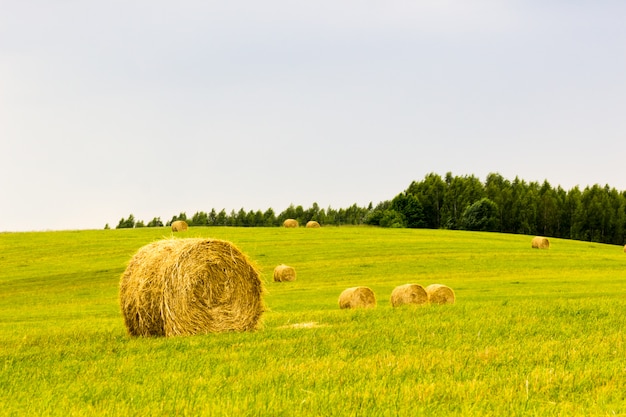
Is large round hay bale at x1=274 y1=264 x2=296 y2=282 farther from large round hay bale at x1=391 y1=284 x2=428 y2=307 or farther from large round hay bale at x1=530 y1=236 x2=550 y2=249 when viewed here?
large round hay bale at x1=530 y1=236 x2=550 y2=249

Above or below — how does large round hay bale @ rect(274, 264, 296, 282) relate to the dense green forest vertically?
below

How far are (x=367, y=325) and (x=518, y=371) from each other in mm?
6719

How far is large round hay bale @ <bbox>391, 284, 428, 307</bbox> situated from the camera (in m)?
25.2

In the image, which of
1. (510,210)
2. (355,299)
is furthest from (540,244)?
(510,210)

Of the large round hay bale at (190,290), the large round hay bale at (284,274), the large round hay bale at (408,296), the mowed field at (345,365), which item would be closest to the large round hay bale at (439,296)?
the large round hay bale at (408,296)

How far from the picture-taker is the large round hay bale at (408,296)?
25.2m

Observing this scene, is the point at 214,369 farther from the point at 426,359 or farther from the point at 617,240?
the point at 617,240

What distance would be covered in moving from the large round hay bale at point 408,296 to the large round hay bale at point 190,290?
8.73 m

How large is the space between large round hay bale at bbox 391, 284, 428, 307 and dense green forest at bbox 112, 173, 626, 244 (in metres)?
98.7

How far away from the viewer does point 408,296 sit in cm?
2527

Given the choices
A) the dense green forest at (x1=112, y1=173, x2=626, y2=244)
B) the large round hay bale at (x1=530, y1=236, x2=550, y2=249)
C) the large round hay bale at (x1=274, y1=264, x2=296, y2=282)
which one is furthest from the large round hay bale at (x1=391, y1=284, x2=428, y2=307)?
the dense green forest at (x1=112, y1=173, x2=626, y2=244)

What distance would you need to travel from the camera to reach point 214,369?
10555 millimetres

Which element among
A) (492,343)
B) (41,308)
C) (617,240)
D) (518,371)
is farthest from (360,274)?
(617,240)

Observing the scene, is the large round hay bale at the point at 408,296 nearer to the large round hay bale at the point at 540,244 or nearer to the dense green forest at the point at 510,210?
the large round hay bale at the point at 540,244
